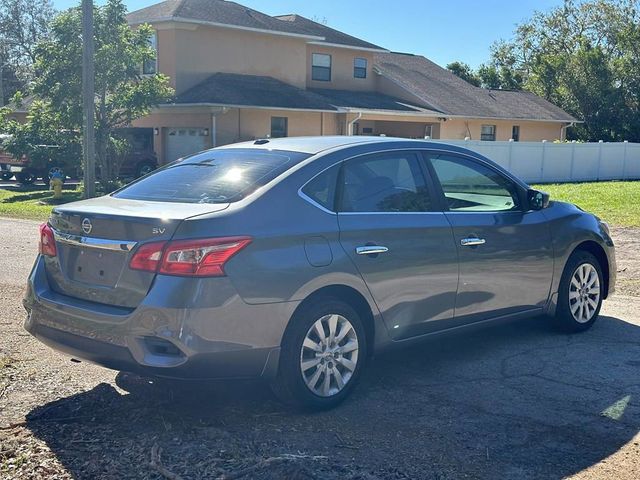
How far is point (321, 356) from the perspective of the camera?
15.6 ft

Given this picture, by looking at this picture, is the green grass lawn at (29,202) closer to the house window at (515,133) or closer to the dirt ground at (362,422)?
the dirt ground at (362,422)

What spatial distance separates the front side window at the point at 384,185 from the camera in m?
5.16

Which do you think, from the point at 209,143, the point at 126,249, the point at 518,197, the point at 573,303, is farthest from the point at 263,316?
the point at 209,143

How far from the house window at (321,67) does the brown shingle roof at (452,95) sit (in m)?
2.95

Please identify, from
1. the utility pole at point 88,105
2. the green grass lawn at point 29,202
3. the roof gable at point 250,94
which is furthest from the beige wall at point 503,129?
the utility pole at point 88,105

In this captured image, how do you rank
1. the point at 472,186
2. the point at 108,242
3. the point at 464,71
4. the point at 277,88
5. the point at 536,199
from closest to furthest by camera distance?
the point at 108,242 < the point at 472,186 < the point at 536,199 < the point at 277,88 < the point at 464,71

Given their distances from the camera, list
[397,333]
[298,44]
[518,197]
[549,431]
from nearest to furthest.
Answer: [549,431]
[397,333]
[518,197]
[298,44]

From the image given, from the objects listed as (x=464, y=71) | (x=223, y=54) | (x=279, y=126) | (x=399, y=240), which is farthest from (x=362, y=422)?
(x=464, y=71)

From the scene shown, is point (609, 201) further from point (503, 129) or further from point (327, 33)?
point (503, 129)

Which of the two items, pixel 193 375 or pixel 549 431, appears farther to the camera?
pixel 549 431

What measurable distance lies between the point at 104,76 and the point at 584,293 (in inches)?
779

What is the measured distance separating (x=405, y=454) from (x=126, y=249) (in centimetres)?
192

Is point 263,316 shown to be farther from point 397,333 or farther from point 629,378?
point 629,378

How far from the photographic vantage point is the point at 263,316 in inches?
175
